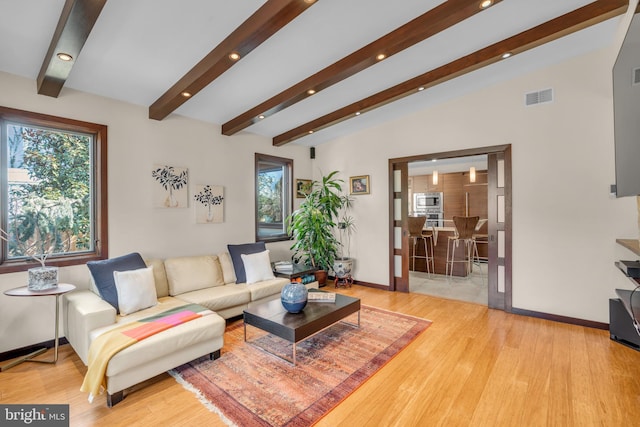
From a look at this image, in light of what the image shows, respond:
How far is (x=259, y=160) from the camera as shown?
5.12m

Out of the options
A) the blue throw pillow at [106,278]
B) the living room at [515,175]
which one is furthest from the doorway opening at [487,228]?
the blue throw pillow at [106,278]

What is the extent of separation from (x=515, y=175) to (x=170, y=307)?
4.42 meters

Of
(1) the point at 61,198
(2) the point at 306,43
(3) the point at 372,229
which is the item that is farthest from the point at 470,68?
(1) the point at 61,198

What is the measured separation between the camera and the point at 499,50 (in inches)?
120

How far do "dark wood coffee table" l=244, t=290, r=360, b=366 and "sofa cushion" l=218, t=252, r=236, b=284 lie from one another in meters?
1.12

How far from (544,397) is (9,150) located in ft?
16.7

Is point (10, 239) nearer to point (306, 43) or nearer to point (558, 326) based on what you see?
point (306, 43)

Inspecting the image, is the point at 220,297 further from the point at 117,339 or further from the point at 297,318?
the point at 117,339

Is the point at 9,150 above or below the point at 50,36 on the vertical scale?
below

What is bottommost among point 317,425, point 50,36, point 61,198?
point 317,425

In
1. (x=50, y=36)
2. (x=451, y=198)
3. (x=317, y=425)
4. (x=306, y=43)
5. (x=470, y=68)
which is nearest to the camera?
(x=317, y=425)

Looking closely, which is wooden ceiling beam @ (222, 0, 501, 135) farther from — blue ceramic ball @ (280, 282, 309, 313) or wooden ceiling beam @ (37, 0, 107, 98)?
blue ceramic ball @ (280, 282, 309, 313)

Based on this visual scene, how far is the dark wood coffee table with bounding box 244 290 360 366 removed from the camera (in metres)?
2.56

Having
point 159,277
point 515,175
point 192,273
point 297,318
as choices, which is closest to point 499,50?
point 515,175
